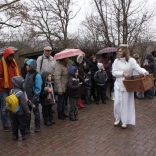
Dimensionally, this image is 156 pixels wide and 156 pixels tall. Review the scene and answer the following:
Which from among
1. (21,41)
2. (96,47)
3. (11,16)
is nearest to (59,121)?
(96,47)

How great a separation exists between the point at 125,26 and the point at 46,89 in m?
8.11

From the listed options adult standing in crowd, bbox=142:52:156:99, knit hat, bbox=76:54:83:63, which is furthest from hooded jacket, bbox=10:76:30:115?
adult standing in crowd, bbox=142:52:156:99

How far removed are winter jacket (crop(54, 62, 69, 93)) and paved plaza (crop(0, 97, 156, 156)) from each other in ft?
3.02

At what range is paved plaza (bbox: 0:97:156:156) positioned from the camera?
Answer: 400 centimetres

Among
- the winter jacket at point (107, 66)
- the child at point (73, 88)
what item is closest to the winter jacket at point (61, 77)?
the child at point (73, 88)

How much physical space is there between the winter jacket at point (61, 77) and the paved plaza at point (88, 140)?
0.92 metres

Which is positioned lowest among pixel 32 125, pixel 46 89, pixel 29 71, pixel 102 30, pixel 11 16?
pixel 32 125

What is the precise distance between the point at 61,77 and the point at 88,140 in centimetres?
197

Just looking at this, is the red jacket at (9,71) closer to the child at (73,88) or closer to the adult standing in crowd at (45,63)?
the adult standing in crowd at (45,63)

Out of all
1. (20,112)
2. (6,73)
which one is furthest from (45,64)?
(20,112)

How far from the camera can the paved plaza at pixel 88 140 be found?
4.00m

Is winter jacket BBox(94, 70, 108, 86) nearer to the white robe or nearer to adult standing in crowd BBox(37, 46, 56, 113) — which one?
adult standing in crowd BBox(37, 46, 56, 113)

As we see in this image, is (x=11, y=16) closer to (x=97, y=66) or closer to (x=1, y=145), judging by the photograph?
(x=97, y=66)

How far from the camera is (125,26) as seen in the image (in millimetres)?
11891
